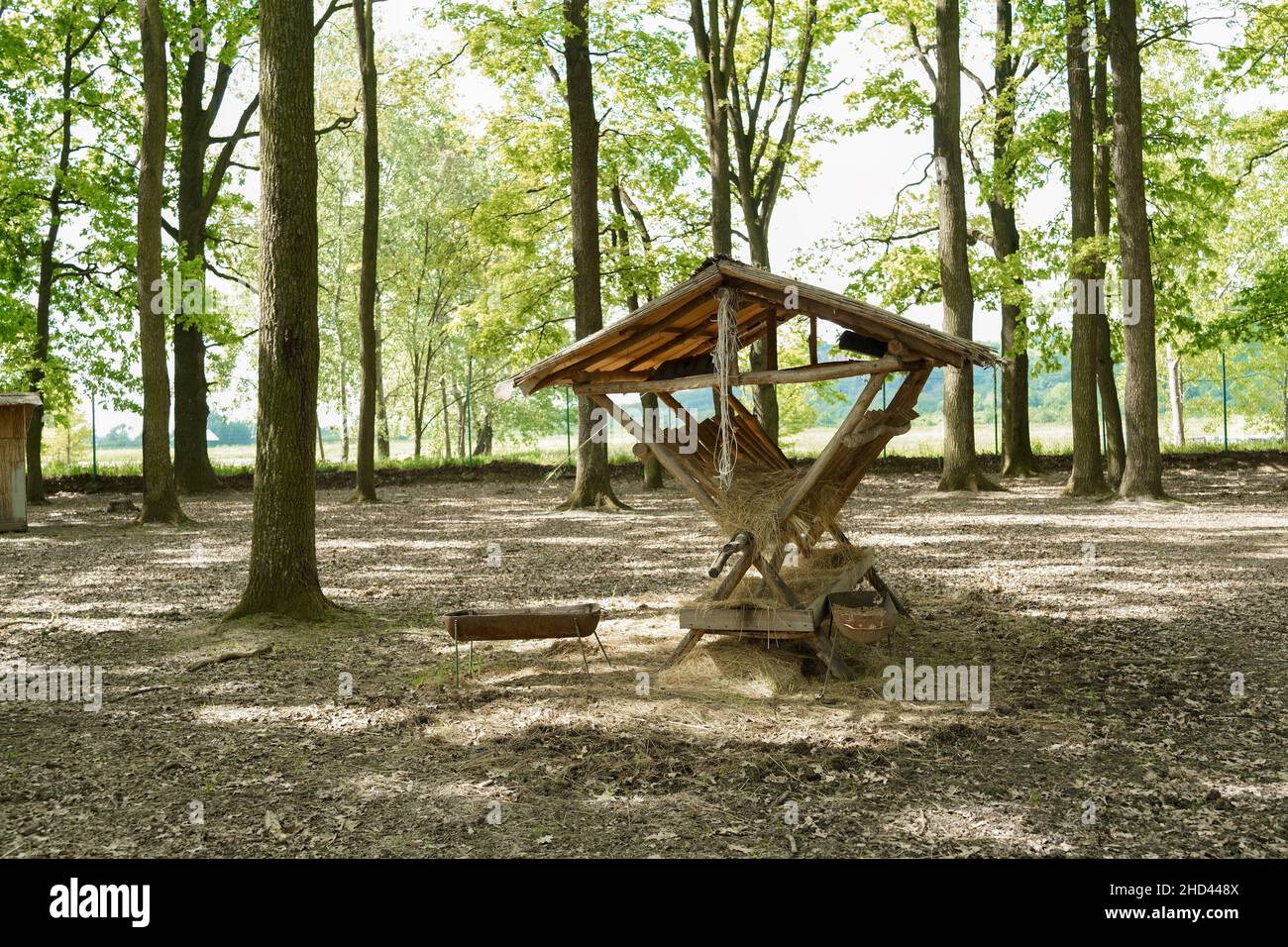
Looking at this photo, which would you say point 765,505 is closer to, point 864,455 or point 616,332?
point 864,455

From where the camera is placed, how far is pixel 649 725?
20.9 ft

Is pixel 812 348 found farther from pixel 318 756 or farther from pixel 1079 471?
pixel 1079 471

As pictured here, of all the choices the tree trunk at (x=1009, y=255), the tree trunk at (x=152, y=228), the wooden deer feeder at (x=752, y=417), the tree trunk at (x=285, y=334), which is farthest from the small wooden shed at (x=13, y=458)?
the tree trunk at (x=1009, y=255)

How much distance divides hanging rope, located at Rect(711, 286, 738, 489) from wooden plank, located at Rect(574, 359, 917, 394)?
2.9 inches

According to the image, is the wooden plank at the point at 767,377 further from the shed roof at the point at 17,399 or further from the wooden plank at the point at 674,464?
the shed roof at the point at 17,399

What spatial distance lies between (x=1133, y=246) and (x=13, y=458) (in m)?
19.6

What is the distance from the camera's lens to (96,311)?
83.6ft

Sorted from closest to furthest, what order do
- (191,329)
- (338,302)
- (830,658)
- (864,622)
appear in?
(864,622) < (830,658) < (191,329) < (338,302)

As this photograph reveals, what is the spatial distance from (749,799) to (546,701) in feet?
7.28

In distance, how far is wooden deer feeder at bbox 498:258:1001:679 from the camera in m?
7.39

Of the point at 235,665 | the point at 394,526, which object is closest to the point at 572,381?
the point at 235,665

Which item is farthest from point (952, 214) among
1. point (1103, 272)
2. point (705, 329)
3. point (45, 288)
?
point (45, 288)

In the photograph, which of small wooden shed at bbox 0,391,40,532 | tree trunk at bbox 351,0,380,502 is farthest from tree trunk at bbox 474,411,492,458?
small wooden shed at bbox 0,391,40,532

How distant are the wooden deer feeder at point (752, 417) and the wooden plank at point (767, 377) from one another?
0.01m
